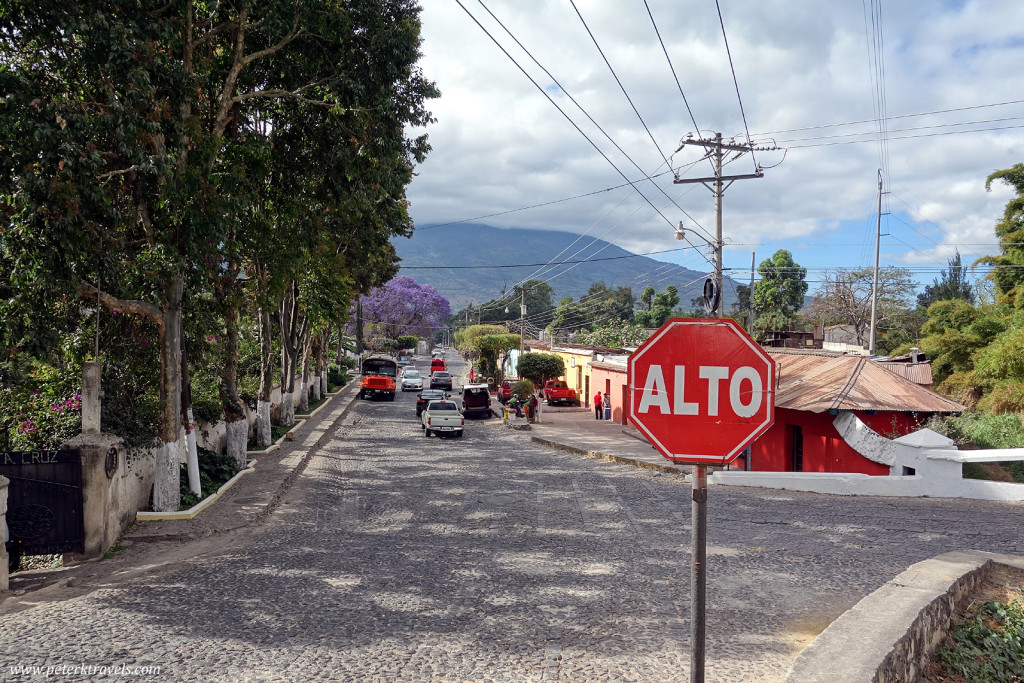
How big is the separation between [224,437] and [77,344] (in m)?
6.07

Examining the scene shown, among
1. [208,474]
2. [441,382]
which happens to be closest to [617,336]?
[441,382]

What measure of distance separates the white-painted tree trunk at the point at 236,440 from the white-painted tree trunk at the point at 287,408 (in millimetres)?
8328

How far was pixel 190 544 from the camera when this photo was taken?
408 inches

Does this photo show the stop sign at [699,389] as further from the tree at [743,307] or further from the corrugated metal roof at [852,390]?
the tree at [743,307]

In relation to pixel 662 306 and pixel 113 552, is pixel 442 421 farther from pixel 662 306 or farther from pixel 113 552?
pixel 662 306

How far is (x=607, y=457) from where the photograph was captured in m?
20.3

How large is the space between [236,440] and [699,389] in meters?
14.9

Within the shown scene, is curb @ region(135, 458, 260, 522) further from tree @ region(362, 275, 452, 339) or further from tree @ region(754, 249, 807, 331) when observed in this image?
tree @ region(362, 275, 452, 339)

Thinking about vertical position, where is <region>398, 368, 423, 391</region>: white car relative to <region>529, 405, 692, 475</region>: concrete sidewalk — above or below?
above

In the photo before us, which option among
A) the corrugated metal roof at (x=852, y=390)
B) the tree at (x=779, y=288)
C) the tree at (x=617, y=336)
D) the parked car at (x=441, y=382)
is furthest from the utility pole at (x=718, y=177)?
the tree at (x=779, y=288)

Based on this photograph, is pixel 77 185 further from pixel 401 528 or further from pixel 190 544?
pixel 401 528

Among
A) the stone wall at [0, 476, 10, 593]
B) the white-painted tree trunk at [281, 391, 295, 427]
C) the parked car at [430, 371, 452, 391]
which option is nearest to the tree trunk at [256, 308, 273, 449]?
the white-painted tree trunk at [281, 391, 295, 427]

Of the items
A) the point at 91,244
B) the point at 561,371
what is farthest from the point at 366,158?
the point at 561,371

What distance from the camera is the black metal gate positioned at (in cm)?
906
